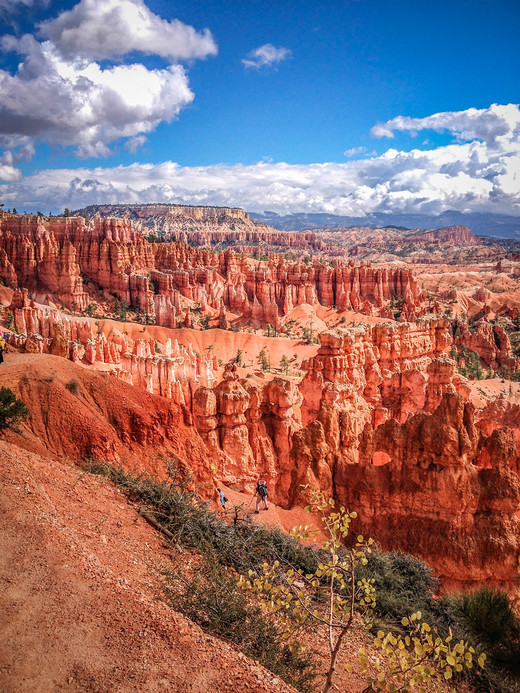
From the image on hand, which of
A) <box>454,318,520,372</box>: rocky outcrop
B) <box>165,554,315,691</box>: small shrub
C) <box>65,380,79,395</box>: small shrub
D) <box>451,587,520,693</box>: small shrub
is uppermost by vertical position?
<box>65,380,79,395</box>: small shrub

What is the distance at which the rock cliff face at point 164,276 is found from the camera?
70875 mm

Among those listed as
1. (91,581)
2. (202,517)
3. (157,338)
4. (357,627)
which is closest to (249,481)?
(202,517)

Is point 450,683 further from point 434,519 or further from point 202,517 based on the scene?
point 434,519

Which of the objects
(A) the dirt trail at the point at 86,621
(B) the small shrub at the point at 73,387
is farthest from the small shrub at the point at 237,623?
(B) the small shrub at the point at 73,387

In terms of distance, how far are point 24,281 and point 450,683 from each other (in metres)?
73.5

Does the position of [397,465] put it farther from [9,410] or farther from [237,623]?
[9,410]

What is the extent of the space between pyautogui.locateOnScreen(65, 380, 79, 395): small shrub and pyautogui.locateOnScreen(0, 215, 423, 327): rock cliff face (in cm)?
5538

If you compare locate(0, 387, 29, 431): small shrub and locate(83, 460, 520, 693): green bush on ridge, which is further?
locate(0, 387, 29, 431): small shrub

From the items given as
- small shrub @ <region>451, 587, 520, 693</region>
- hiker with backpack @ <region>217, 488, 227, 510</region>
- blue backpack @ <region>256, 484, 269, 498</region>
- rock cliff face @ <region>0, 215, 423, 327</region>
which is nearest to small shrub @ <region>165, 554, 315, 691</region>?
small shrub @ <region>451, 587, 520, 693</region>

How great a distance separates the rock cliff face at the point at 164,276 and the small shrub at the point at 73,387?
55383 millimetres

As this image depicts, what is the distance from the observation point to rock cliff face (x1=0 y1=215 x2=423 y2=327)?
70.9 m

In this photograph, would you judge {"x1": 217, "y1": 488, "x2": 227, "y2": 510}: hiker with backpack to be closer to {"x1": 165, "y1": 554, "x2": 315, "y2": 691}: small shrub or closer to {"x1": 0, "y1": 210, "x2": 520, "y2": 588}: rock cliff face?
{"x1": 0, "y1": 210, "x2": 520, "y2": 588}: rock cliff face

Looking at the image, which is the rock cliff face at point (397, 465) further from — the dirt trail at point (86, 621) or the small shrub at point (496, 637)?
the dirt trail at point (86, 621)

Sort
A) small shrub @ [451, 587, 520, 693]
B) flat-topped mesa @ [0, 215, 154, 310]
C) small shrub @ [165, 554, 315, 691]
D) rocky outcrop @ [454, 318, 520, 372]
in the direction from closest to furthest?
small shrub @ [165, 554, 315, 691] → small shrub @ [451, 587, 520, 693] → rocky outcrop @ [454, 318, 520, 372] → flat-topped mesa @ [0, 215, 154, 310]
